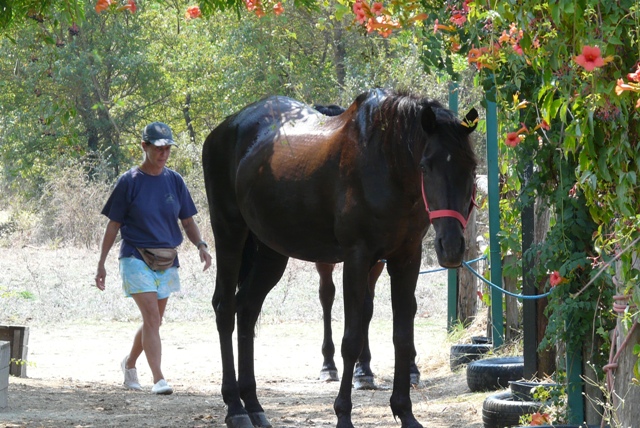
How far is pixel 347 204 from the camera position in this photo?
5438mm

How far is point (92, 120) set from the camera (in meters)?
28.6

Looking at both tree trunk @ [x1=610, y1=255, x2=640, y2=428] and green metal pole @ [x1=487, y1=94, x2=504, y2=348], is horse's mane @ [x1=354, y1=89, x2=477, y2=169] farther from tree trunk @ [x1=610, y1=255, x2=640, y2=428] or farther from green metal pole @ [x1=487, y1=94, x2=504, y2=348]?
green metal pole @ [x1=487, y1=94, x2=504, y2=348]

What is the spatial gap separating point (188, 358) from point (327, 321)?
2.28m

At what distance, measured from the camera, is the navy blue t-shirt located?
7.72 metres

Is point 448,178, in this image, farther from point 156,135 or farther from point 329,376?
point 329,376

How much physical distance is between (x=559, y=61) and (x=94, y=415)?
4459 mm

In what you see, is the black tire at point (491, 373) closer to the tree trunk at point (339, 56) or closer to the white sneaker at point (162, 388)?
A: the white sneaker at point (162, 388)

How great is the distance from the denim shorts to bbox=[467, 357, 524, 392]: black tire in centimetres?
244

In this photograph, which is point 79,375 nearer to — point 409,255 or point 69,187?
point 409,255

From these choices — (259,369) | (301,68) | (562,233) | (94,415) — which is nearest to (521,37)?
(562,233)

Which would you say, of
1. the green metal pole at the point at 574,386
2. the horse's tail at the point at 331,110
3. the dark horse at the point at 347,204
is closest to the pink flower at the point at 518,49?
the dark horse at the point at 347,204

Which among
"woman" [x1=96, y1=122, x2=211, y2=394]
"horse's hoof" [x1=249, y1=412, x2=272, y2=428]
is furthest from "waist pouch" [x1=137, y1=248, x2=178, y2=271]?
"horse's hoof" [x1=249, y1=412, x2=272, y2=428]

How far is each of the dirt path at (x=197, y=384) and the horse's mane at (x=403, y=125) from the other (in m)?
1.89

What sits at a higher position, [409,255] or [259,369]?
[409,255]
